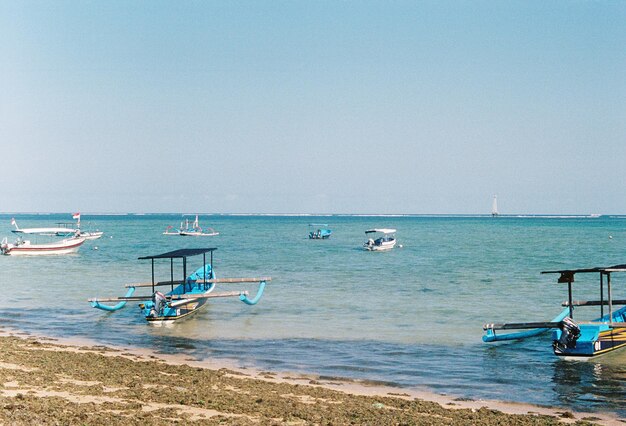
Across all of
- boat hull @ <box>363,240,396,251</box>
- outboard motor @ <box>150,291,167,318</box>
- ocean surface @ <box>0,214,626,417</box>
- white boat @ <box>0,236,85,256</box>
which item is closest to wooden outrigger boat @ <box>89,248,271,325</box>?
outboard motor @ <box>150,291,167,318</box>

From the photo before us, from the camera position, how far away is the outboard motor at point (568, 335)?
741 inches

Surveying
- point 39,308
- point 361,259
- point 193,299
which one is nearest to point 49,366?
point 193,299

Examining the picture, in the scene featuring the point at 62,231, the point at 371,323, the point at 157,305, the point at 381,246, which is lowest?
the point at 371,323

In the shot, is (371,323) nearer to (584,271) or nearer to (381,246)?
(584,271)

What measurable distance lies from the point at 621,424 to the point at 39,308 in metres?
26.4

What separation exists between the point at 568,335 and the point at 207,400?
446 inches

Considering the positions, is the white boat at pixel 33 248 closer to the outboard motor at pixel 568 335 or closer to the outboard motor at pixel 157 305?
the outboard motor at pixel 157 305

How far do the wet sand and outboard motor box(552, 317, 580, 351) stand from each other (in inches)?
214

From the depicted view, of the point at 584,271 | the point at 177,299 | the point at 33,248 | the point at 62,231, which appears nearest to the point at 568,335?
the point at 584,271

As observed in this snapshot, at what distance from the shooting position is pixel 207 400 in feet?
42.1

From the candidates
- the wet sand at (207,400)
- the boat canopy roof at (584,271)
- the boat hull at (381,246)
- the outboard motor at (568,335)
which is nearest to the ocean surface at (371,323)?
the outboard motor at (568,335)

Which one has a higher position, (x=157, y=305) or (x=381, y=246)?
(x=157, y=305)

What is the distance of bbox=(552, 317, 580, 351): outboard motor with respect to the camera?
61.8ft

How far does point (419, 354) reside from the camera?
66.1ft
